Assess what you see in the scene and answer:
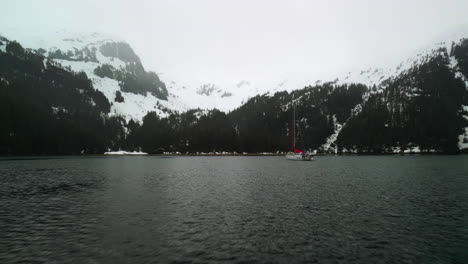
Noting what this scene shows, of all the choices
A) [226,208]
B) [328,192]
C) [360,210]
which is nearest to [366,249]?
[360,210]

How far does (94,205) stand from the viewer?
3778 cm

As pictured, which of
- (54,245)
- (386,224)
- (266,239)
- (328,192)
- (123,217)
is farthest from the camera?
(328,192)

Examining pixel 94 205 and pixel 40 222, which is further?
pixel 94 205

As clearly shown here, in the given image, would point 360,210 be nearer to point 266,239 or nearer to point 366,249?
point 366,249

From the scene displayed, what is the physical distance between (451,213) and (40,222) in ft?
147

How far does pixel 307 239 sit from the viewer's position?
77.9 ft

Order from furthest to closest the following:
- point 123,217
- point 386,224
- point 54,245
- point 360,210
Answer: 1. point 360,210
2. point 123,217
3. point 386,224
4. point 54,245

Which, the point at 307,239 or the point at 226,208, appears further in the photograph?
the point at 226,208

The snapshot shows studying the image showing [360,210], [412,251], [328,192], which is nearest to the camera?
[412,251]

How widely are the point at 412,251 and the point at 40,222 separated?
33.9 meters

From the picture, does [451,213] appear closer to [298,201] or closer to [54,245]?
[298,201]

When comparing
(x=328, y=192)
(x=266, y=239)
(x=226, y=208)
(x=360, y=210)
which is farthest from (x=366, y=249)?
(x=328, y=192)

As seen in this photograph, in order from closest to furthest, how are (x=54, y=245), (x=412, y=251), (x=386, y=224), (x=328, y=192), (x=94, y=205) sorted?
(x=412, y=251) → (x=54, y=245) → (x=386, y=224) → (x=94, y=205) → (x=328, y=192)

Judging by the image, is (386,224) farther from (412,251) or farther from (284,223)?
(284,223)
